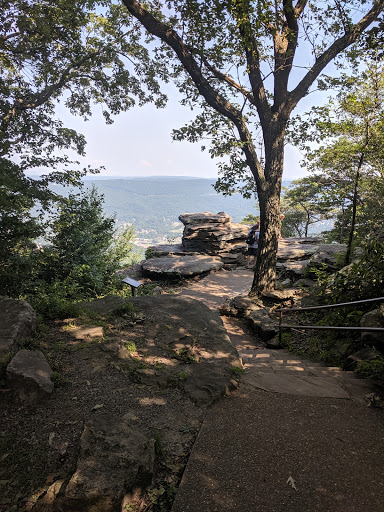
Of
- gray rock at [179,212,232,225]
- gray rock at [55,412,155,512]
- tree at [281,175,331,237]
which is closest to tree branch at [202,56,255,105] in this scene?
gray rock at [55,412,155,512]

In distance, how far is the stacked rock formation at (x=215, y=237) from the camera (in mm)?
15664

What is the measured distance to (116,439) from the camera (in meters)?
2.34

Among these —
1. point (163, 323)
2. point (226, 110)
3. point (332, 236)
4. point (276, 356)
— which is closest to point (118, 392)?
point (163, 323)

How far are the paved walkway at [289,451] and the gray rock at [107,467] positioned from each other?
0.35 metres

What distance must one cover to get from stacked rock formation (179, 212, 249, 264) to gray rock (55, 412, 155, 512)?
1288 centimetres

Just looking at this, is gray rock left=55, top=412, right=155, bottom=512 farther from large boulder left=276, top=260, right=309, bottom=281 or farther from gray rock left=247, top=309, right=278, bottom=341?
large boulder left=276, top=260, right=309, bottom=281

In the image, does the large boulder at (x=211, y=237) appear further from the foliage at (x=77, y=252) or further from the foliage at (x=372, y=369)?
the foliage at (x=372, y=369)

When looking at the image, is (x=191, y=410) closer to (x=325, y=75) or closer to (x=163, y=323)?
(x=163, y=323)

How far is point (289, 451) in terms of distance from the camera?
257 cm

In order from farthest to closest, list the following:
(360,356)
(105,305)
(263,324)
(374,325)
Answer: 1. (263,324)
2. (105,305)
3. (360,356)
4. (374,325)

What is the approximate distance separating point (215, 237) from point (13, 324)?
41.6 ft

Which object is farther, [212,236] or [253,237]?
[212,236]

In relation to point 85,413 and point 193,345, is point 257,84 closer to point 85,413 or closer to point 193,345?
point 193,345

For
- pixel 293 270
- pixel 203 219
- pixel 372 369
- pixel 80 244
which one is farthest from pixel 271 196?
pixel 203 219
